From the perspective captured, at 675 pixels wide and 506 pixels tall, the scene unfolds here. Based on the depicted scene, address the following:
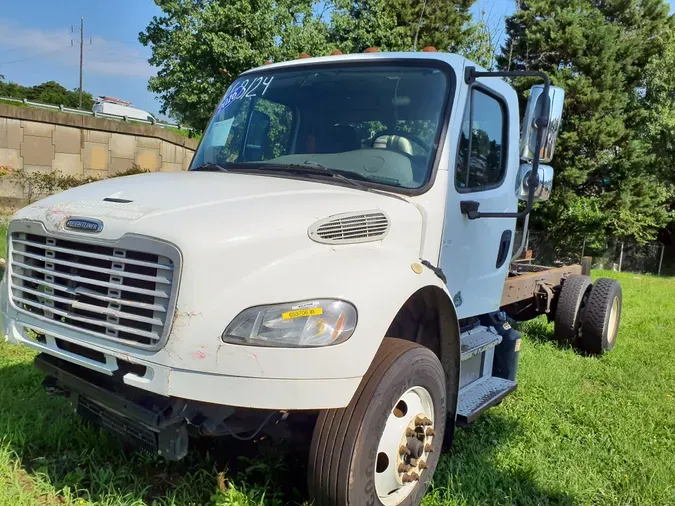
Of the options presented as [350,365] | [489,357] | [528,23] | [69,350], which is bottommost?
[489,357]

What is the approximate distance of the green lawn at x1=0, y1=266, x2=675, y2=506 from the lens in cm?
305

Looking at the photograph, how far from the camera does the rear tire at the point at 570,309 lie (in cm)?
632

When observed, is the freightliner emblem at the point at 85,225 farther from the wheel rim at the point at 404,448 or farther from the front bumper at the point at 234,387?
the wheel rim at the point at 404,448

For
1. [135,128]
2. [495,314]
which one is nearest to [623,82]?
[135,128]

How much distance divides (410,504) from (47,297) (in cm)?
195

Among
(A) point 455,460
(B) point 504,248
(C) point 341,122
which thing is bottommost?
(A) point 455,460

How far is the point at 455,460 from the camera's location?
363cm

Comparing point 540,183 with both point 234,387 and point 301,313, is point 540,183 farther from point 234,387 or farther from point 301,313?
point 234,387

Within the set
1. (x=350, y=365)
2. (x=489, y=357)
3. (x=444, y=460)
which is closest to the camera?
(x=350, y=365)

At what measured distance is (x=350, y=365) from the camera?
2363mm

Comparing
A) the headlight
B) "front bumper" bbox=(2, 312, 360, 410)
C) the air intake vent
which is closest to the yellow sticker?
the headlight

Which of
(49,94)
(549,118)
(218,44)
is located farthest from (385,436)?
(49,94)

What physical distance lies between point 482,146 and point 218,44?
8769mm

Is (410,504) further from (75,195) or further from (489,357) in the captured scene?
(75,195)
